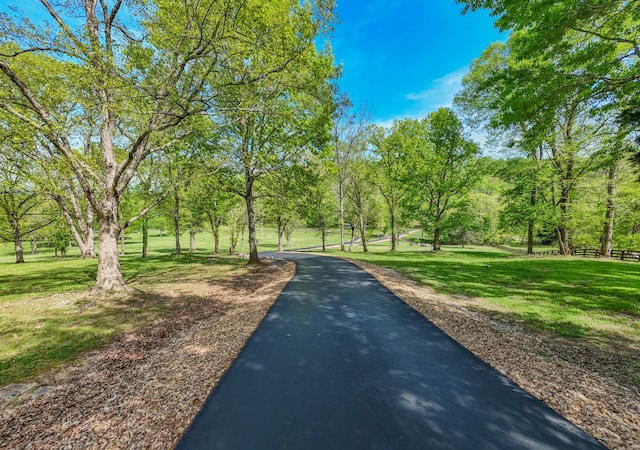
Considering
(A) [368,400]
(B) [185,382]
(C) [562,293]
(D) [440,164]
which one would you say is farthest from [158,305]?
(D) [440,164]

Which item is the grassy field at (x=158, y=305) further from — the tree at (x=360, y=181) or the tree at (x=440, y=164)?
the tree at (x=360, y=181)

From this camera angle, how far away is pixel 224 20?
24.1ft

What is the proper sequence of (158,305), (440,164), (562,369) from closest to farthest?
1. (562,369)
2. (158,305)
3. (440,164)

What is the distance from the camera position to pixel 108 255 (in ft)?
30.0

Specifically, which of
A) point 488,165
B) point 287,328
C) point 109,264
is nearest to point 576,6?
point 287,328

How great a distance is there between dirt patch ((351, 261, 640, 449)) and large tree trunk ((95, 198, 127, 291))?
413 inches

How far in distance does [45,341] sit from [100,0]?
11090 millimetres

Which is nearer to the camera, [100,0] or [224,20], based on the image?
[224,20]

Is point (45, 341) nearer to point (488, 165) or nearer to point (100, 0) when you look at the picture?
point (100, 0)

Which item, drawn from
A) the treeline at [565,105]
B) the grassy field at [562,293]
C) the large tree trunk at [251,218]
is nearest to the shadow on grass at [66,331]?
the large tree trunk at [251,218]

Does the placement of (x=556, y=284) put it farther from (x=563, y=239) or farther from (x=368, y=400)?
(x=563, y=239)

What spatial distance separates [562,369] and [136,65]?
1354 centimetres

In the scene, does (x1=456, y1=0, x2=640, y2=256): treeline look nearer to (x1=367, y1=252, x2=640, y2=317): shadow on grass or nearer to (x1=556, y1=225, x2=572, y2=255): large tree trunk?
(x1=556, y1=225, x2=572, y2=255): large tree trunk

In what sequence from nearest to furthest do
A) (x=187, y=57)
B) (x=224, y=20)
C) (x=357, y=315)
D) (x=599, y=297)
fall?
1. (x=357, y=315)
2. (x=224, y=20)
3. (x=187, y=57)
4. (x=599, y=297)
